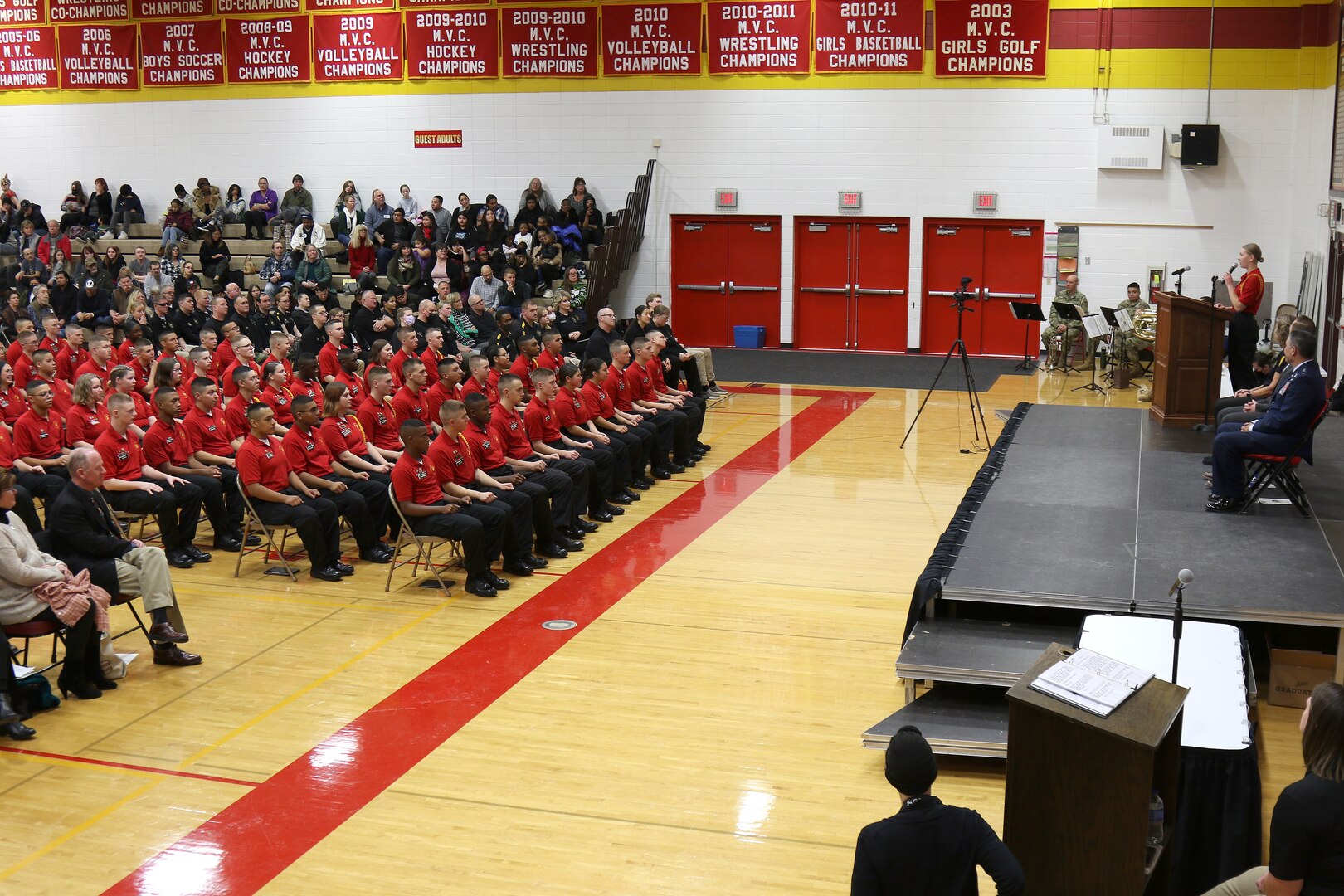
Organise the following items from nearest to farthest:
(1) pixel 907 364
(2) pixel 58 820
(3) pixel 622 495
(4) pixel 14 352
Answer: (2) pixel 58 820 → (3) pixel 622 495 → (4) pixel 14 352 → (1) pixel 907 364

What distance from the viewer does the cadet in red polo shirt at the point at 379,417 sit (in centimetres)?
1090

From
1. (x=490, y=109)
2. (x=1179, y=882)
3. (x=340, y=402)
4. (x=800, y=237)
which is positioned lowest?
(x=1179, y=882)

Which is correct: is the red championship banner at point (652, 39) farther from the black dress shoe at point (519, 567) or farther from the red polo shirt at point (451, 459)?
the black dress shoe at point (519, 567)

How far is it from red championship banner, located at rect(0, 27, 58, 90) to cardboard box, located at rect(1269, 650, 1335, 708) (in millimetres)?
23777

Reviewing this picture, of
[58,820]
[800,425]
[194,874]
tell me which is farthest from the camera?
[800,425]

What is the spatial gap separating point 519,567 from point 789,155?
42.2 ft

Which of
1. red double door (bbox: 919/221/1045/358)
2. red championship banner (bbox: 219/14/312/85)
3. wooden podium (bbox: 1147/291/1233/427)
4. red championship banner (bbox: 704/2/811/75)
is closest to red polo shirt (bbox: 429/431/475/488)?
wooden podium (bbox: 1147/291/1233/427)

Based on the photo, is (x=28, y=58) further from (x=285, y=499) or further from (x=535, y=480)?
(x=535, y=480)

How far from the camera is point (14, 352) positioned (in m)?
13.2

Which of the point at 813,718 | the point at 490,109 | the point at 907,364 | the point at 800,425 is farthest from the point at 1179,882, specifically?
the point at 490,109

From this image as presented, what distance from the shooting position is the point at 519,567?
32.1 ft

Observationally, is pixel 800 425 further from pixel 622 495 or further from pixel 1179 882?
pixel 1179 882

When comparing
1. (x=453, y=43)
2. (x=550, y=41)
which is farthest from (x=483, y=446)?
(x=453, y=43)

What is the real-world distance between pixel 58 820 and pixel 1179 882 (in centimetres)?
513
